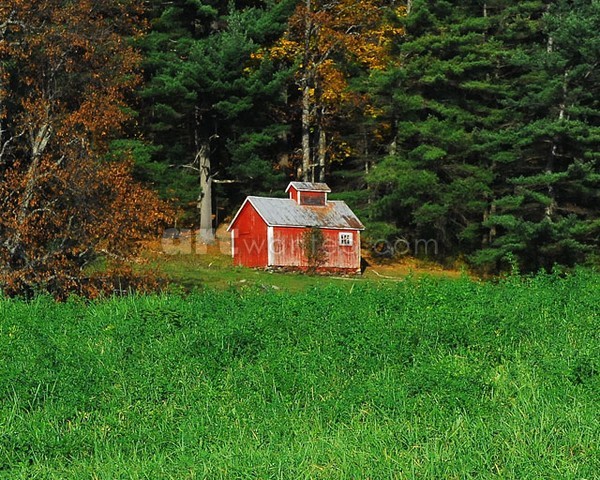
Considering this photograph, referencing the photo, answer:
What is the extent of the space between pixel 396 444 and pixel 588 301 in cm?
660

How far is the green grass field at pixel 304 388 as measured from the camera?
22.2 feet

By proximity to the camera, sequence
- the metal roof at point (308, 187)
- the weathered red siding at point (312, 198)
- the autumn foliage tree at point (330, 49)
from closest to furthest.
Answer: the metal roof at point (308, 187), the weathered red siding at point (312, 198), the autumn foliage tree at point (330, 49)

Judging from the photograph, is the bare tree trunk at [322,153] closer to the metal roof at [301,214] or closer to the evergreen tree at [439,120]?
the evergreen tree at [439,120]

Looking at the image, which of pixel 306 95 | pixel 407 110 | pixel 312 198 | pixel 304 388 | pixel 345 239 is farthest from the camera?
pixel 306 95

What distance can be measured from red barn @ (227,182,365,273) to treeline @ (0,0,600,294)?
1.62m

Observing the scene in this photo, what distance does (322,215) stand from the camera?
3950cm

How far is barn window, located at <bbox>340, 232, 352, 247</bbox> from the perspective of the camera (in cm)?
3906

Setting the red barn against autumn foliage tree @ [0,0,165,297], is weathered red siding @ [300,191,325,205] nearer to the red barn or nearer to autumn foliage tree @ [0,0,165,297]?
the red barn

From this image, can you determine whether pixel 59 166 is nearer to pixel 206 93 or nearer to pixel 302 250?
pixel 302 250

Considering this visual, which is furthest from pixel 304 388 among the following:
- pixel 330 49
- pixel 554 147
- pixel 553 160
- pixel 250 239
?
pixel 330 49

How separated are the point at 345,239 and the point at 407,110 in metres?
6.94

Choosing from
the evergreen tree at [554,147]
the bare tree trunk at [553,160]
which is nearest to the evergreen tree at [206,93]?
the evergreen tree at [554,147]

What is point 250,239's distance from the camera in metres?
38.5

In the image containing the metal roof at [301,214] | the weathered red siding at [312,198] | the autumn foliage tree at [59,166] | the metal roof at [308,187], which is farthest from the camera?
the weathered red siding at [312,198]
